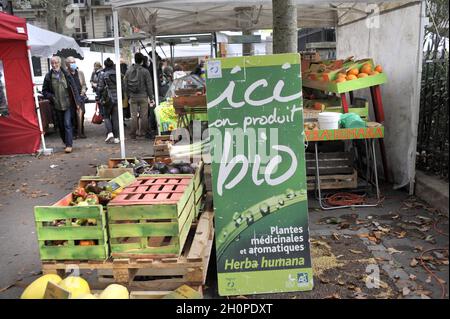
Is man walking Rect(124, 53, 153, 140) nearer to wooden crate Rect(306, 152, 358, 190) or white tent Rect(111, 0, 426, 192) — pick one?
white tent Rect(111, 0, 426, 192)

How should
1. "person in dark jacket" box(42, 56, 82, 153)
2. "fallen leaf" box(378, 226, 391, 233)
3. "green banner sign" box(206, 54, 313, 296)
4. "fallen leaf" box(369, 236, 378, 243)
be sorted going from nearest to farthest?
"green banner sign" box(206, 54, 313, 296) < "fallen leaf" box(369, 236, 378, 243) < "fallen leaf" box(378, 226, 391, 233) < "person in dark jacket" box(42, 56, 82, 153)

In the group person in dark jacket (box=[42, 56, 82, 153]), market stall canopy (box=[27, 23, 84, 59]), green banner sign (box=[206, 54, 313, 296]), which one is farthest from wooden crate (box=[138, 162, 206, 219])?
market stall canopy (box=[27, 23, 84, 59])

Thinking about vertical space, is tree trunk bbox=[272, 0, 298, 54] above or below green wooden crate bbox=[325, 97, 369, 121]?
above

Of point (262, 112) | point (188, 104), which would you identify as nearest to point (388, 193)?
point (188, 104)

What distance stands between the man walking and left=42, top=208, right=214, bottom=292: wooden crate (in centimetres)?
764

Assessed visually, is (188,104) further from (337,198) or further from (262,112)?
(262,112)

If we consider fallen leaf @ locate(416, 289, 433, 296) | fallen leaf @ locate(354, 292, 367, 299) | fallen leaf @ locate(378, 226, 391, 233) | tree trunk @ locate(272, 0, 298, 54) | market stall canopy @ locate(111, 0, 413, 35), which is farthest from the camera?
market stall canopy @ locate(111, 0, 413, 35)

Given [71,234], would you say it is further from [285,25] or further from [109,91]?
[109,91]

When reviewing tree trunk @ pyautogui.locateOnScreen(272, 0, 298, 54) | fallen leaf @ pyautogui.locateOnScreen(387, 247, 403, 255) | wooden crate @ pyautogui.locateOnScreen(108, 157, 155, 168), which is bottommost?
fallen leaf @ pyautogui.locateOnScreen(387, 247, 403, 255)

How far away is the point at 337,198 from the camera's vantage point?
6094 millimetres

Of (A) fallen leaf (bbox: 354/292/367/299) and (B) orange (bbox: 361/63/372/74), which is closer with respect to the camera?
(A) fallen leaf (bbox: 354/292/367/299)

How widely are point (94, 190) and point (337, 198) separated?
3.43 m

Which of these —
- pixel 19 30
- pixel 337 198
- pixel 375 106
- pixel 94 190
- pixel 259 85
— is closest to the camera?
pixel 259 85

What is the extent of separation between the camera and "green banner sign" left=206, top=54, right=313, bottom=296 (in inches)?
→ 128
